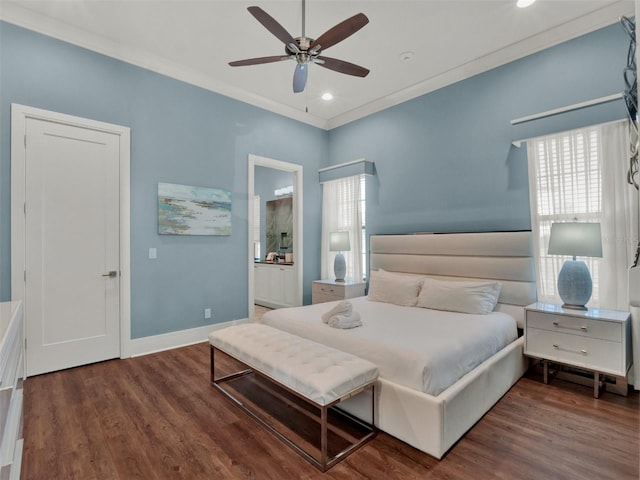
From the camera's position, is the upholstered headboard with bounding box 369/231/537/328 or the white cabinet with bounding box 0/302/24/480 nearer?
the white cabinet with bounding box 0/302/24/480

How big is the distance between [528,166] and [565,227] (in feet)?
2.76

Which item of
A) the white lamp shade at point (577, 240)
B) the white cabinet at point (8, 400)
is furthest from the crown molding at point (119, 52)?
the white lamp shade at point (577, 240)

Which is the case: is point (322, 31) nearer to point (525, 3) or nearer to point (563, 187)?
point (525, 3)

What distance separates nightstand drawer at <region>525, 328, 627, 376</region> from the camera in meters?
2.46

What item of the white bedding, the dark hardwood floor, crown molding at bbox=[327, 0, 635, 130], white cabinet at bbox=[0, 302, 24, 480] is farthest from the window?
white cabinet at bbox=[0, 302, 24, 480]

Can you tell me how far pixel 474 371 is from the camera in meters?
2.24

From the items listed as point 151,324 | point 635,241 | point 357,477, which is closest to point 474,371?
point 357,477

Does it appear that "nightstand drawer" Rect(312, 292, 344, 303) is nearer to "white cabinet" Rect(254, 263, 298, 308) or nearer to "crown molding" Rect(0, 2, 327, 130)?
"white cabinet" Rect(254, 263, 298, 308)

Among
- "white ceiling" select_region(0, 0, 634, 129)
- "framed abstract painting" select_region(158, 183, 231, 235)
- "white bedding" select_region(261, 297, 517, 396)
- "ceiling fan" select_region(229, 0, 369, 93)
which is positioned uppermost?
"white ceiling" select_region(0, 0, 634, 129)

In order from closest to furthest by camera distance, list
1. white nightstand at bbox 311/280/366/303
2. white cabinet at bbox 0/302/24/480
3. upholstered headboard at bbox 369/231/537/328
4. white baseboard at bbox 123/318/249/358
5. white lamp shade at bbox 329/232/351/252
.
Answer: white cabinet at bbox 0/302/24/480
upholstered headboard at bbox 369/231/537/328
white baseboard at bbox 123/318/249/358
white nightstand at bbox 311/280/366/303
white lamp shade at bbox 329/232/351/252

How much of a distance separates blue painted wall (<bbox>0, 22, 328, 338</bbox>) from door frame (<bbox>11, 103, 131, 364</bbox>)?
5cm

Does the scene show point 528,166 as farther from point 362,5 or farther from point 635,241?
point 362,5

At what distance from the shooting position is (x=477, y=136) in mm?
3725

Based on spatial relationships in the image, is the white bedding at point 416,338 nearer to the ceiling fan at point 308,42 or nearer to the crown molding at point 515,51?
the ceiling fan at point 308,42
